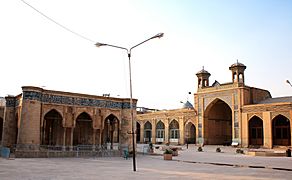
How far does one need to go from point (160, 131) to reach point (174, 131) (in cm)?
311

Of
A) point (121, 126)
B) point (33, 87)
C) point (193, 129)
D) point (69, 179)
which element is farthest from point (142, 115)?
point (69, 179)

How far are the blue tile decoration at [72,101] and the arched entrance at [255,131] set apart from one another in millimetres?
20713

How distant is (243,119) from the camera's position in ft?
120

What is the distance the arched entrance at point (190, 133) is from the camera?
4434 cm

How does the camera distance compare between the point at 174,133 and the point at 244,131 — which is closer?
the point at 244,131

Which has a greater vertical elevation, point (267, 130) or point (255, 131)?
point (267, 130)

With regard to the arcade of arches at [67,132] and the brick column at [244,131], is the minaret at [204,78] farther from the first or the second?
the arcade of arches at [67,132]

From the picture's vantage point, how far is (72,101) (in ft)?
69.0

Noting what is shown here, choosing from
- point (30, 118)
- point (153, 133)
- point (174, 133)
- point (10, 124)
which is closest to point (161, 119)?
point (153, 133)

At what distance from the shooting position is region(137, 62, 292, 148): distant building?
3459cm

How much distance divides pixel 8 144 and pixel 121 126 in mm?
8178

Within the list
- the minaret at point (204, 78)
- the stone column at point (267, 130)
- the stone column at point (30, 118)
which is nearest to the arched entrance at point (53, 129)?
the stone column at point (30, 118)

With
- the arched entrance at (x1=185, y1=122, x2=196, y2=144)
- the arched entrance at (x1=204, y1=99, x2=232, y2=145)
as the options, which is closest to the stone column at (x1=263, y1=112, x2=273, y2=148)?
the arched entrance at (x1=204, y1=99, x2=232, y2=145)

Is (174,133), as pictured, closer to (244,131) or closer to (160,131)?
(160,131)
